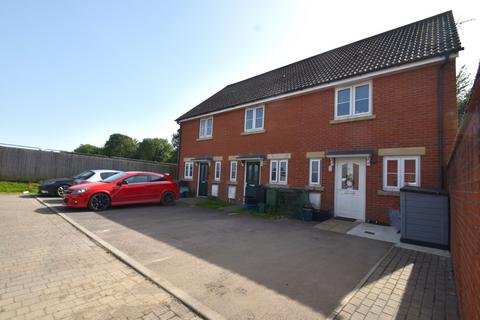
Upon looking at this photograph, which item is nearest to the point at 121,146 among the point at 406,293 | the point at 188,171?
the point at 188,171

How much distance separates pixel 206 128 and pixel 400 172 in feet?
37.9

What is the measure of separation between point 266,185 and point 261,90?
19.2ft

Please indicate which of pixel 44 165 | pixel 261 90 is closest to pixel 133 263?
pixel 261 90

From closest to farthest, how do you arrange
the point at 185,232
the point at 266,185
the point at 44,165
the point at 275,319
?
the point at 275,319, the point at 185,232, the point at 266,185, the point at 44,165

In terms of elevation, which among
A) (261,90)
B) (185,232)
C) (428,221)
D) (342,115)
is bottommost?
(185,232)

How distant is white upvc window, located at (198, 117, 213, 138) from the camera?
51.8ft

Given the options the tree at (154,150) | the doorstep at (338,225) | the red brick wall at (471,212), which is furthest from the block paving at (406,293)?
the tree at (154,150)

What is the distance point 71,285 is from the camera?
3.43 metres

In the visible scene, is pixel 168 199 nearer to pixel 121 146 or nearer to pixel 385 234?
pixel 385 234

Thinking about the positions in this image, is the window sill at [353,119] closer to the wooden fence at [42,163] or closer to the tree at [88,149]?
the wooden fence at [42,163]

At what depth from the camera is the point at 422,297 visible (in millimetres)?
3408

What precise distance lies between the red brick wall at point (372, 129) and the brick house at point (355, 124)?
0.11 feet

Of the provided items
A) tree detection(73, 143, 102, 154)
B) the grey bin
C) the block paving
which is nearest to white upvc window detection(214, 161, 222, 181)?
the grey bin

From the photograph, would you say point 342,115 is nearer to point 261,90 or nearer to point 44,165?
point 261,90
